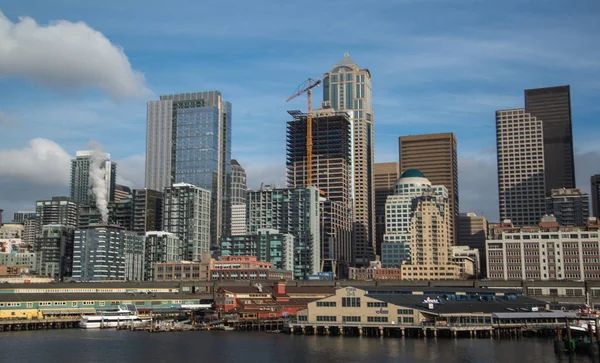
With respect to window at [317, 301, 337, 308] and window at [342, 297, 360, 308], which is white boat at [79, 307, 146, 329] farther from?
window at [342, 297, 360, 308]

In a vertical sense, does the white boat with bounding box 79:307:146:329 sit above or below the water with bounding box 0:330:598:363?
above

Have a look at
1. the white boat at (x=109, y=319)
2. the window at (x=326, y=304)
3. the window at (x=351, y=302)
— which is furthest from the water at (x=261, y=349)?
the white boat at (x=109, y=319)

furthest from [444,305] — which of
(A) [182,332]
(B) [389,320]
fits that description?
(A) [182,332]

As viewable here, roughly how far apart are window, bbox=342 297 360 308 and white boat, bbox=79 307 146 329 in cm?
5590

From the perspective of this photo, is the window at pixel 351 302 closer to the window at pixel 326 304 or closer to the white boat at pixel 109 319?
the window at pixel 326 304

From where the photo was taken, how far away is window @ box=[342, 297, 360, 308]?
15000cm

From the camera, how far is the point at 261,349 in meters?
126

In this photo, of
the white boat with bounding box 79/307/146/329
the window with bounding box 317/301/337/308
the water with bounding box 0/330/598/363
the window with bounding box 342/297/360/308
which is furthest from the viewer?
the white boat with bounding box 79/307/146/329

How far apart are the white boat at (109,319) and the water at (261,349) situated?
21.5 m

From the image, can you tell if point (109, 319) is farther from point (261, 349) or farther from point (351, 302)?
point (261, 349)

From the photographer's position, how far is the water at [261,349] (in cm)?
11188

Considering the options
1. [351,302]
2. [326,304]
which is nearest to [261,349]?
[326,304]

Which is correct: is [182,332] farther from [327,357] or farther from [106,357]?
[327,357]

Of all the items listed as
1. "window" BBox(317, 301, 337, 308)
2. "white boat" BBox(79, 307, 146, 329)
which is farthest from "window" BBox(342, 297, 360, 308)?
"white boat" BBox(79, 307, 146, 329)
